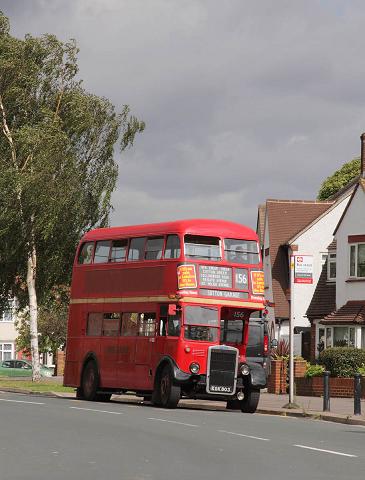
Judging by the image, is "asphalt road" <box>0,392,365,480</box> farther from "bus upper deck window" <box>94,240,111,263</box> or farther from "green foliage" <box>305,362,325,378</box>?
"green foliage" <box>305,362,325,378</box>

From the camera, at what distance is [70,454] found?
1530cm

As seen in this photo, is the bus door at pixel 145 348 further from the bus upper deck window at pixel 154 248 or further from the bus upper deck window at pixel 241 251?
Answer: the bus upper deck window at pixel 241 251

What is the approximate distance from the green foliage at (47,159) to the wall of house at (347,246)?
33.6 ft

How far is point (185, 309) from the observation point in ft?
98.5

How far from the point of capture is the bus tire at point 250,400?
3036 cm

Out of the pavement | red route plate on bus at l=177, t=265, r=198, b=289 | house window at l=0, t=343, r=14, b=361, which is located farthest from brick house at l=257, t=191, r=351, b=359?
house window at l=0, t=343, r=14, b=361

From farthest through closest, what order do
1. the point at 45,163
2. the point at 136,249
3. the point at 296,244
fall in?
the point at 296,244
the point at 45,163
the point at 136,249

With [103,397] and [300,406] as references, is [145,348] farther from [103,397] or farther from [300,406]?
[103,397]

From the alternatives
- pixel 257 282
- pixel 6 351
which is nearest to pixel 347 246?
pixel 257 282

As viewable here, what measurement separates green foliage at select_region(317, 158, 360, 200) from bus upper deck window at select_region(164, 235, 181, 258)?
182 feet

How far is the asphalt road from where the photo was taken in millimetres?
13438

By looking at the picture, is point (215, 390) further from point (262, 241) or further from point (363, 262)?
point (262, 241)

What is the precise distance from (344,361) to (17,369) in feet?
136

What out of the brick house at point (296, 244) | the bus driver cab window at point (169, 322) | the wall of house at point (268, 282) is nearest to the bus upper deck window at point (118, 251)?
the bus driver cab window at point (169, 322)
